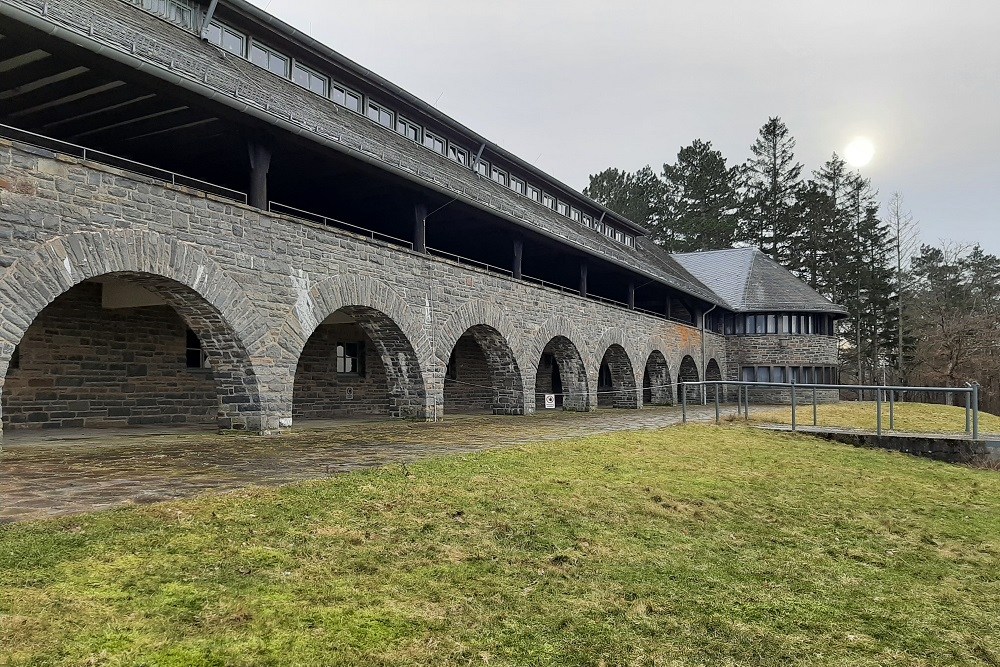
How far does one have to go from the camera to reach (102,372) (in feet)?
37.4

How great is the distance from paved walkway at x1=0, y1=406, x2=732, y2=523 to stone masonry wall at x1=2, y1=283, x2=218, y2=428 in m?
1.01

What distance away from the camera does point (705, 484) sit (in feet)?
20.3

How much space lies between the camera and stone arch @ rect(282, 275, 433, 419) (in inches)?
410

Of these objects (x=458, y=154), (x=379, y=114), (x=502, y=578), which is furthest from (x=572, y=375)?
(x=502, y=578)

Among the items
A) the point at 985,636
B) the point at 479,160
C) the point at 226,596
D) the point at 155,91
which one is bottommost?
the point at 985,636

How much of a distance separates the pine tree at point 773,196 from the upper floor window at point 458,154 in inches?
1358

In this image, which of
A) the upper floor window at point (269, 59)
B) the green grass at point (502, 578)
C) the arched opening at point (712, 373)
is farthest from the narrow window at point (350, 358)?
the arched opening at point (712, 373)

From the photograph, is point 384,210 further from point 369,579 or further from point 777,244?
point 777,244

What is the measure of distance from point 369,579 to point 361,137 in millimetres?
11537

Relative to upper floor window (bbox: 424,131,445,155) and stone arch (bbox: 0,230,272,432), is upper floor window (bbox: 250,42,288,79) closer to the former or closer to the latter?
upper floor window (bbox: 424,131,445,155)

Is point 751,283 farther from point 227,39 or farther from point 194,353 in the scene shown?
point 194,353

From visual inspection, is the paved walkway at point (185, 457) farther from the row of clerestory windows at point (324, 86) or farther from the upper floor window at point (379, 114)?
the upper floor window at point (379, 114)

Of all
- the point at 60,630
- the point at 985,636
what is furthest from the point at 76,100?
the point at 985,636

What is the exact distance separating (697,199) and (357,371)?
4001cm
